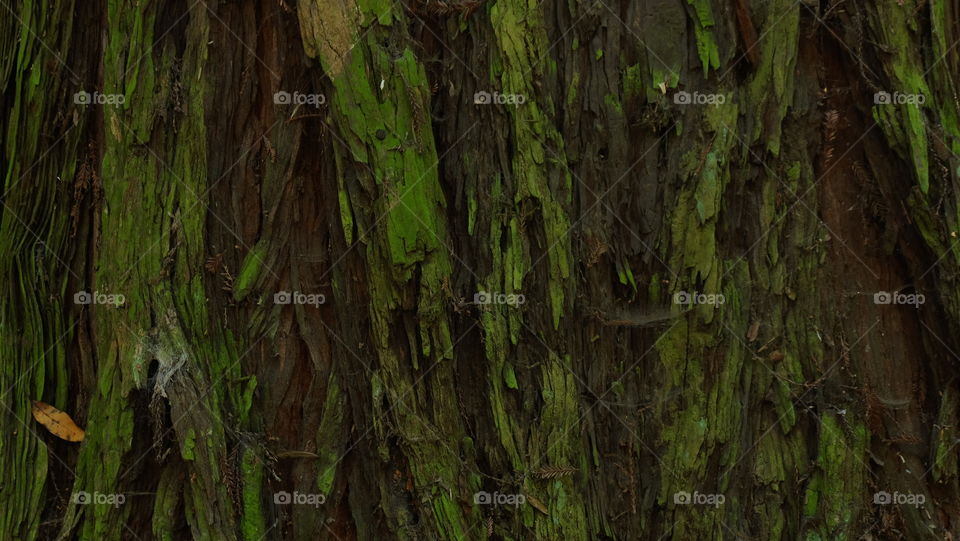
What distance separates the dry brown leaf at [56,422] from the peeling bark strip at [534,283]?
0.09 m

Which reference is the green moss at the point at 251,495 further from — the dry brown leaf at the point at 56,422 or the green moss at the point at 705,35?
the green moss at the point at 705,35

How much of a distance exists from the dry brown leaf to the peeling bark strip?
0.09 m

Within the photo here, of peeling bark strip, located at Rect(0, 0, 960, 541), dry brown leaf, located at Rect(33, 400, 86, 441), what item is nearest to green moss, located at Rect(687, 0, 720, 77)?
peeling bark strip, located at Rect(0, 0, 960, 541)

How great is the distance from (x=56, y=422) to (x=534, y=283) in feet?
5.87

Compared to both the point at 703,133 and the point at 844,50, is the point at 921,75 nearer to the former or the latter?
the point at 844,50

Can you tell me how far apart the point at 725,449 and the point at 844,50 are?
1.45m

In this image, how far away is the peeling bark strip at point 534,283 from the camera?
110 inches

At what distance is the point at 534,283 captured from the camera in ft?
9.30

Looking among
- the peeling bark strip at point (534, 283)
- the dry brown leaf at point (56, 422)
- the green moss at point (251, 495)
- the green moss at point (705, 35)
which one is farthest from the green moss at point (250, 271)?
the green moss at point (705, 35)

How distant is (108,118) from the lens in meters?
2.96

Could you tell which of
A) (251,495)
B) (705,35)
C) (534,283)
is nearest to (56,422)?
(251,495)

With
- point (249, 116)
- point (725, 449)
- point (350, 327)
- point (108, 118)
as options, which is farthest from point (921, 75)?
point (108, 118)

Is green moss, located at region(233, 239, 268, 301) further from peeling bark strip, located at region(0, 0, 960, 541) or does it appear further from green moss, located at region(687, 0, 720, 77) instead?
green moss, located at region(687, 0, 720, 77)

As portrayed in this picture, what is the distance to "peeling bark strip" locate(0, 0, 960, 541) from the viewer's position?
2807mm
